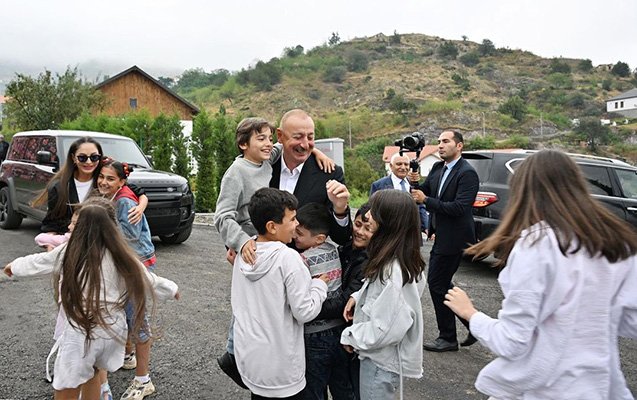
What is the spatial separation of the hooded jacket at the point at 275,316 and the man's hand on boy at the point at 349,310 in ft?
0.68

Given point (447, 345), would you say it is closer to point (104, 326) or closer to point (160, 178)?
point (104, 326)

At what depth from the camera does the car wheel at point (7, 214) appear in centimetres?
928

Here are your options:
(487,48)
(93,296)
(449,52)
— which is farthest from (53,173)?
(487,48)

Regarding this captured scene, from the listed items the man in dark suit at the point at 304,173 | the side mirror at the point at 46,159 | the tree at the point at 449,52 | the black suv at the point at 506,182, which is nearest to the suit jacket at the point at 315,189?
the man in dark suit at the point at 304,173

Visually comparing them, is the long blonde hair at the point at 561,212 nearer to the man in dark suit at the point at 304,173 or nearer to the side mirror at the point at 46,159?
the man in dark suit at the point at 304,173

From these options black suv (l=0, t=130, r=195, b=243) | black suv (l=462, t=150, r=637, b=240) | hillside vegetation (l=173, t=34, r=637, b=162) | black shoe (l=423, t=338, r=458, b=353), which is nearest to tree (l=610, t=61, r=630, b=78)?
hillside vegetation (l=173, t=34, r=637, b=162)

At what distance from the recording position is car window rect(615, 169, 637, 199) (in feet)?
24.1

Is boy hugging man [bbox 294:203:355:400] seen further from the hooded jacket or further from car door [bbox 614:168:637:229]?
car door [bbox 614:168:637:229]

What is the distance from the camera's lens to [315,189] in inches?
105

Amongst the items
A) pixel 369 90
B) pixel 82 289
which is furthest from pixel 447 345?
pixel 369 90

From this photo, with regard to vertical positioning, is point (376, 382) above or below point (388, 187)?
below

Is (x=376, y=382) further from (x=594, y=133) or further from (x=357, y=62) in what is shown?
(x=357, y=62)

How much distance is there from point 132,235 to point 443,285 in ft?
8.70

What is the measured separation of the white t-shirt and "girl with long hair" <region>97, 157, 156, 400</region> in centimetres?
11
